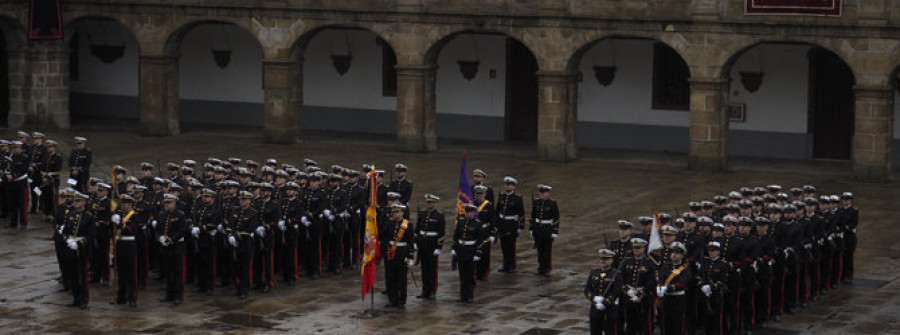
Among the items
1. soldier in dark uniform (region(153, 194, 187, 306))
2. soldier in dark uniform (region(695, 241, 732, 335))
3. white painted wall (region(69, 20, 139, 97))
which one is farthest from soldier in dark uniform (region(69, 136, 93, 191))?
white painted wall (region(69, 20, 139, 97))

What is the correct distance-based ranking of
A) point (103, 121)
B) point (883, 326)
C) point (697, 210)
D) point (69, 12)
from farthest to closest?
point (103, 121) → point (69, 12) → point (697, 210) → point (883, 326)

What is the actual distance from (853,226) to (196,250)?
9199 millimetres

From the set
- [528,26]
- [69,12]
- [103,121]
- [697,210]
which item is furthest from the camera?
[103,121]

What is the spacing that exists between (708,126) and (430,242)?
14.3 metres

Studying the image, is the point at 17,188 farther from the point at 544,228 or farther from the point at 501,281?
the point at 544,228

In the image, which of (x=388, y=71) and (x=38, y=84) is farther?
(x=388, y=71)

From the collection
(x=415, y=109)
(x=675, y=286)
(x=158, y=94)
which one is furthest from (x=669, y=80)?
(x=675, y=286)

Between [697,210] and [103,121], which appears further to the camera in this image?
[103,121]

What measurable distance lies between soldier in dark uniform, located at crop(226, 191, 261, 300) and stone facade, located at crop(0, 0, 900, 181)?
1466 cm

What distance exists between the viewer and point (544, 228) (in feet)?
81.1

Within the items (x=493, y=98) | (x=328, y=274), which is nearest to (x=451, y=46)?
(x=493, y=98)

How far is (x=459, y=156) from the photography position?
38.5 meters

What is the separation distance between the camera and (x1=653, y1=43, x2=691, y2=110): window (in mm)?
39281

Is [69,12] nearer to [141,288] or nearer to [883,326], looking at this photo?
[141,288]
